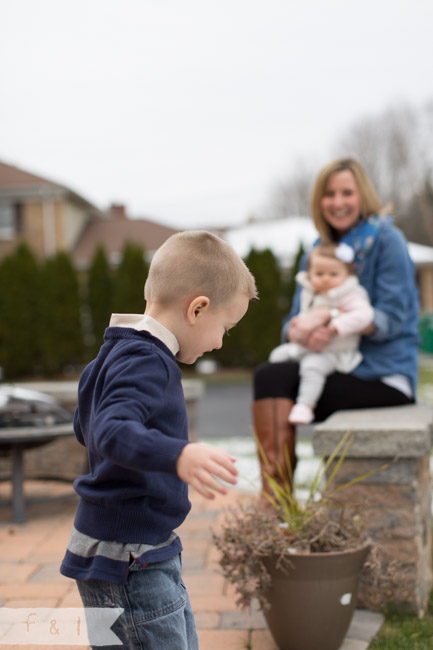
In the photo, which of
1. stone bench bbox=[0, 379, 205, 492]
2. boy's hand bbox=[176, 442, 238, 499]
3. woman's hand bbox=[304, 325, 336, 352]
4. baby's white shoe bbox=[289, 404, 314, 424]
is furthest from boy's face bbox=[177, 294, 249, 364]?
stone bench bbox=[0, 379, 205, 492]

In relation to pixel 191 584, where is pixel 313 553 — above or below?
above

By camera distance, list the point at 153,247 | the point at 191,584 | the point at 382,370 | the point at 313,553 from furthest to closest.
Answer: the point at 153,247 < the point at 382,370 < the point at 191,584 < the point at 313,553

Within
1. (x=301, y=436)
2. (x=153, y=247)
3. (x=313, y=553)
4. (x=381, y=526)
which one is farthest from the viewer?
(x=153, y=247)

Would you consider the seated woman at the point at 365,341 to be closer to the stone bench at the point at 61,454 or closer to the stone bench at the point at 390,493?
the stone bench at the point at 390,493

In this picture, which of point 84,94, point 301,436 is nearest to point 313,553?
point 301,436

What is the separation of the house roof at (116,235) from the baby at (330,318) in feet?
60.4

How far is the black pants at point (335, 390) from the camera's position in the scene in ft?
10.4

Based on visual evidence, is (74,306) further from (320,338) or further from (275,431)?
(275,431)

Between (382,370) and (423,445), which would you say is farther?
(382,370)

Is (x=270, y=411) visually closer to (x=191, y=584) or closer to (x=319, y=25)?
(x=191, y=584)

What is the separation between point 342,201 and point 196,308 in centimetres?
216

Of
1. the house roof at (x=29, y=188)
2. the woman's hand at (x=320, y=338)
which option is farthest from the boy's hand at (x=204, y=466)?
the house roof at (x=29, y=188)

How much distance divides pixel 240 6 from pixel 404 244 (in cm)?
225

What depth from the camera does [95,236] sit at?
23391 mm
